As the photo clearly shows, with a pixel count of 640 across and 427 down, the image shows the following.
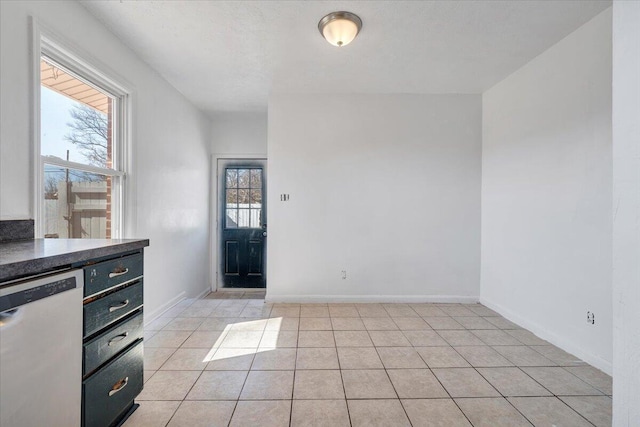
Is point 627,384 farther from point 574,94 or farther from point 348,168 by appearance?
point 348,168

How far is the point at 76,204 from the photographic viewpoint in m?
2.21

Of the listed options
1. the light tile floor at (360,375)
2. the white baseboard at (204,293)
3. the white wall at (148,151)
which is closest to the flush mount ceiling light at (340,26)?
the white wall at (148,151)

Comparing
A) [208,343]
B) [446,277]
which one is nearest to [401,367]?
[208,343]

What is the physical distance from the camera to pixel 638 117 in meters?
1.06

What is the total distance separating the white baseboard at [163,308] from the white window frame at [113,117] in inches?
36.2

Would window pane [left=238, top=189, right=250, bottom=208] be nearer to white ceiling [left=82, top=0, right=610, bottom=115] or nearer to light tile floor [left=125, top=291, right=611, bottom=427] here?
white ceiling [left=82, top=0, right=610, bottom=115]

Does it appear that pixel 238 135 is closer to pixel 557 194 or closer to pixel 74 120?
pixel 74 120

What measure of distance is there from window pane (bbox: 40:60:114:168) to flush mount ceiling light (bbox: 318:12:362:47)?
193 centimetres

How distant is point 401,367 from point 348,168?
2357 mm

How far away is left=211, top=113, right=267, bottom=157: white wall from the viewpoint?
4.74 metres

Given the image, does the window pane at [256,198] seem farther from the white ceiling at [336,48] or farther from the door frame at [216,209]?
the white ceiling at [336,48]

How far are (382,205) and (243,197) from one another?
235 cm

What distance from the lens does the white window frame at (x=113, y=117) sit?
1754 millimetres

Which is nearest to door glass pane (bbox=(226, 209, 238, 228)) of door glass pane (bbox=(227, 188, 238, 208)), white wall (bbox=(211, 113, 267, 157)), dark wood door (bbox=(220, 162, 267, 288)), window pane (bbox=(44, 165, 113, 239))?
dark wood door (bbox=(220, 162, 267, 288))
